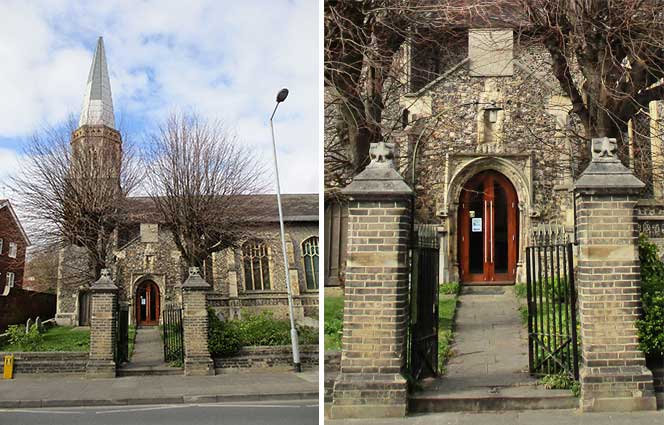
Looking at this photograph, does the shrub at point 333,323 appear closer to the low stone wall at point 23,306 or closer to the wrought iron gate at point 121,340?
the wrought iron gate at point 121,340

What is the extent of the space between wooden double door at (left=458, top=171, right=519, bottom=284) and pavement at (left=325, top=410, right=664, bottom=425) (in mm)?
7953

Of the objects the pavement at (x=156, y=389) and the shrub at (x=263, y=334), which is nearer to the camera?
the pavement at (x=156, y=389)

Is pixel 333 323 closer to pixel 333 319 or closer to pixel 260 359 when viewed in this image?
pixel 333 319

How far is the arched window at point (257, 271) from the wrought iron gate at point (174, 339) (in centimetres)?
1569

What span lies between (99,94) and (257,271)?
1480cm

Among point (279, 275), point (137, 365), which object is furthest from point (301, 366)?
point (279, 275)

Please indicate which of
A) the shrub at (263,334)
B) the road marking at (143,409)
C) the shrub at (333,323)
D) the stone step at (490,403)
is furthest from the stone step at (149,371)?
the stone step at (490,403)

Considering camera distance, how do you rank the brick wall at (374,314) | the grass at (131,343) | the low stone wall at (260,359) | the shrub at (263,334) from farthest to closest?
1. the grass at (131,343)
2. the shrub at (263,334)
3. the low stone wall at (260,359)
4. the brick wall at (374,314)

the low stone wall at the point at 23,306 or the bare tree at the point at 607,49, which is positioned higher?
the bare tree at the point at 607,49

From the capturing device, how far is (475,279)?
14695mm

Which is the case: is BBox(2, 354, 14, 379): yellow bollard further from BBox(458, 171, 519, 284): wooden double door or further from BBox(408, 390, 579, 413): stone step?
BBox(408, 390, 579, 413): stone step

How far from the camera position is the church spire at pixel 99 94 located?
35344 millimetres

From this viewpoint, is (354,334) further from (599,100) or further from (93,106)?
(93,106)

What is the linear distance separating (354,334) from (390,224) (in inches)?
47.2
